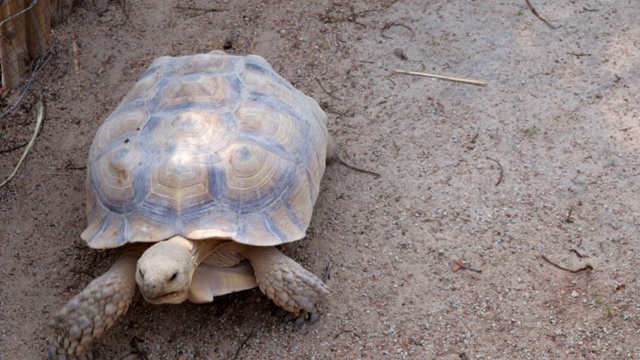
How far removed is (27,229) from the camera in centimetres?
339

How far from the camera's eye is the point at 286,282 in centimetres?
283

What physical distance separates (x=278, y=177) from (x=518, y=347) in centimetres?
110

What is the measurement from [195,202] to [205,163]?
157 mm

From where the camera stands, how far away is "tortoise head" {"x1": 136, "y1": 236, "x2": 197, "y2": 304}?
2488 millimetres

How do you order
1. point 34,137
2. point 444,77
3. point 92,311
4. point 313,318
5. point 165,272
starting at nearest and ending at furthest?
point 165,272 → point 92,311 → point 313,318 → point 34,137 → point 444,77

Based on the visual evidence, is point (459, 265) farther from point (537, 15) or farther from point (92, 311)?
point (537, 15)

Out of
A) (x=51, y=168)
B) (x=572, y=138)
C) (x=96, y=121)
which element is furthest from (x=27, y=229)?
(x=572, y=138)

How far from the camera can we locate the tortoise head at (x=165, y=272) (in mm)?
2488

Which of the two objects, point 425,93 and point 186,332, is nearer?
point 186,332

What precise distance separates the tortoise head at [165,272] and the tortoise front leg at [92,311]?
26 centimetres

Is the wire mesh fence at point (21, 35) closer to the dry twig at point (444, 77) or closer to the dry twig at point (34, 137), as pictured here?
the dry twig at point (34, 137)

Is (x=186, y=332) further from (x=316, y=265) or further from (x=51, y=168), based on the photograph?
(x=51, y=168)

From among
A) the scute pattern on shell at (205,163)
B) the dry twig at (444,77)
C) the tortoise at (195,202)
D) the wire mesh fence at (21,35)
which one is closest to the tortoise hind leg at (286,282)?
the tortoise at (195,202)

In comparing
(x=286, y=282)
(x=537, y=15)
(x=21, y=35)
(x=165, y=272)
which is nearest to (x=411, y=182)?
(x=286, y=282)
